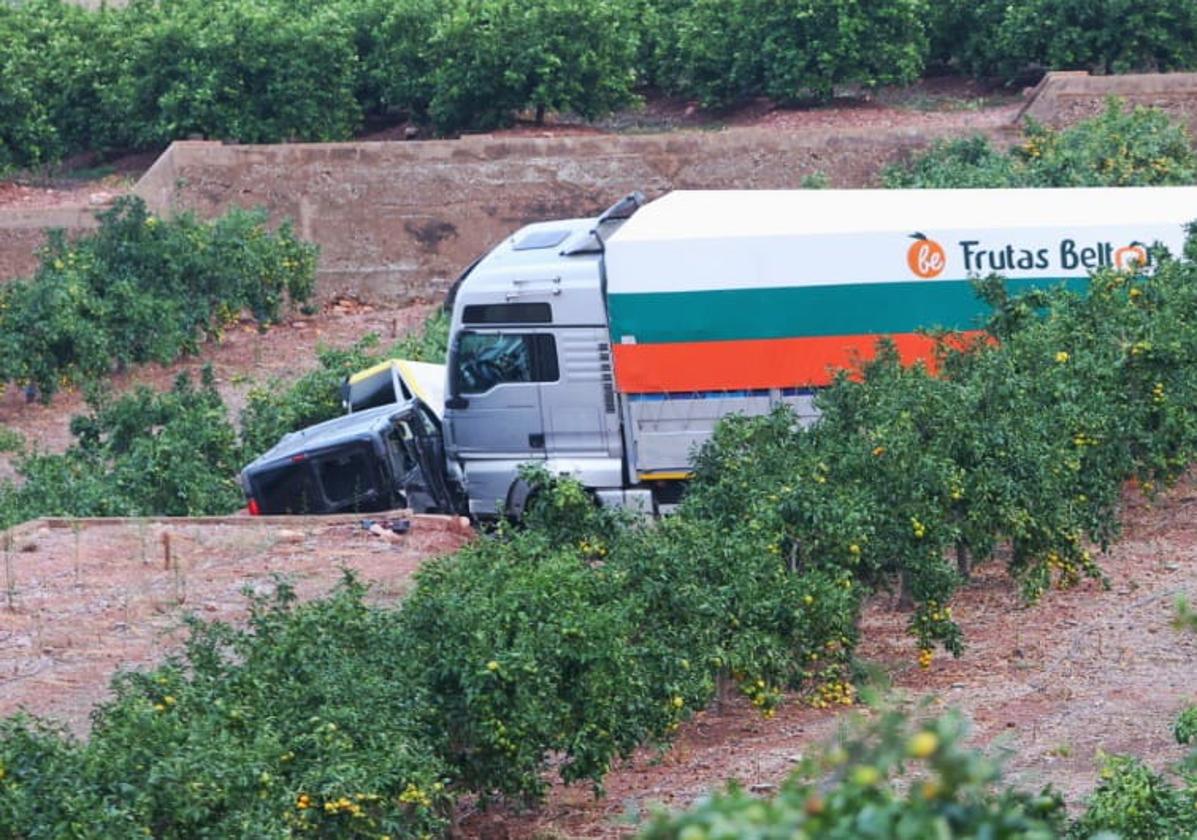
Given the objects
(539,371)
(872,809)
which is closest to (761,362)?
(539,371)

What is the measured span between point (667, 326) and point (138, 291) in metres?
10.4

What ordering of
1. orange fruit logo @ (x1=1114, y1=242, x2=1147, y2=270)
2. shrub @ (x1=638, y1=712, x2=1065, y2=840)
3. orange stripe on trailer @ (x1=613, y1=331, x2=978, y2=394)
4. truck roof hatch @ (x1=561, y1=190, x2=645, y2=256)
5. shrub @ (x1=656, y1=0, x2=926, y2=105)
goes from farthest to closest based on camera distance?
1. shrub @ (x1=656, y1=0, x2=926, y2=105)
2. orange fruit logo @ (x1=1114, y1=242, x2=1147, y2=270)
3. truck roof hatch @ (x1=561, y1=190, x2=645, y2=256)
4. orange stripe on trailer @ (x1=613, y1=331, x2=978, y2=394)
5. shrub @ (x1=638, y1=712, x2=1065, y2=840)

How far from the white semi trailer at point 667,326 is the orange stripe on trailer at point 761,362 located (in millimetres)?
12

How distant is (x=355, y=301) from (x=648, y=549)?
1758 centimetres

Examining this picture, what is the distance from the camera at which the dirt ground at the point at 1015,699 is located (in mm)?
11984

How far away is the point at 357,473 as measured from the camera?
1825 centimetres

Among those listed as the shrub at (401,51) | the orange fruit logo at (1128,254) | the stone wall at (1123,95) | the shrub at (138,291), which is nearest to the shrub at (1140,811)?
the orange fruit logo at (1128,254)

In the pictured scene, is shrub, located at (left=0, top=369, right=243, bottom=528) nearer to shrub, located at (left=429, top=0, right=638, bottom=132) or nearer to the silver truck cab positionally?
the silver truck cab

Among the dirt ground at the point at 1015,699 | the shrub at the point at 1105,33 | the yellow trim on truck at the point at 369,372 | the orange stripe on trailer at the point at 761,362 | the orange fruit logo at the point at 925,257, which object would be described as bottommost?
the dirt ground at the point at 1015,699

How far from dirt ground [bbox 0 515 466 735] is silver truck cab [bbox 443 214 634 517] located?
1445mm

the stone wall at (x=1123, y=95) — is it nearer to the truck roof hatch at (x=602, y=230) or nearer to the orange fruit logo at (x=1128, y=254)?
the orange fruit logo at (x=1128, y=254)

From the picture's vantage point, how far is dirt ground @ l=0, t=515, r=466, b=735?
554 inches

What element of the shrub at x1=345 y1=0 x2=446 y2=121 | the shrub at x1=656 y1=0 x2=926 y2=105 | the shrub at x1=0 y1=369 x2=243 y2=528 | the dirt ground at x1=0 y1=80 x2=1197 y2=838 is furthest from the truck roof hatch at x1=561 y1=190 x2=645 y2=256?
the shrub at x1=345 y1=0 x2=446 y2=121

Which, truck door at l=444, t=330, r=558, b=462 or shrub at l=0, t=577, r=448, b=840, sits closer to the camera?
shrub at l=0, t=577, r=448, b=840
